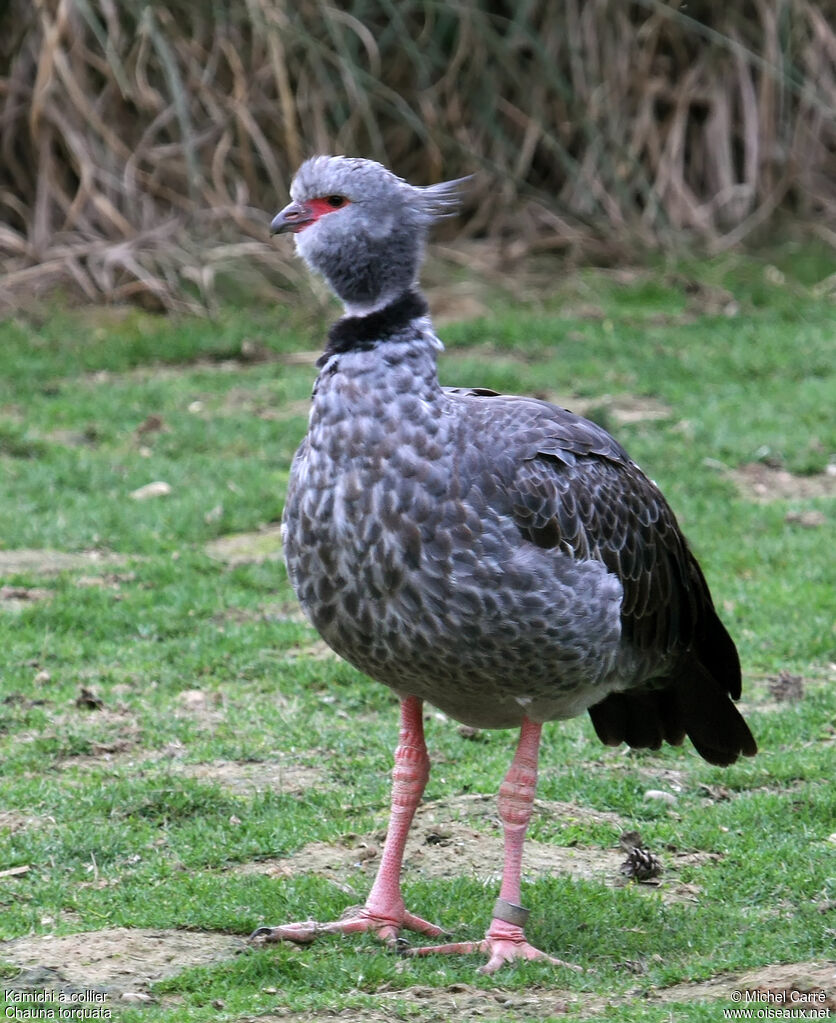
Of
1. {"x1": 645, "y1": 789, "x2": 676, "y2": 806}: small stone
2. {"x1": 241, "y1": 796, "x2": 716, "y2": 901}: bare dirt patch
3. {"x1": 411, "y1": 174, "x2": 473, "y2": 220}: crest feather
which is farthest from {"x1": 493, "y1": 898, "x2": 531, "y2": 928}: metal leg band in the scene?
{"x1": 411, "y1": 174, "x2": 473, "y2": 220}: crest feather

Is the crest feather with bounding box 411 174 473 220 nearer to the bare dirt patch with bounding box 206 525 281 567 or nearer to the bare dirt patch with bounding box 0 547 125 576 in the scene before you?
the bare dirt patch with bounding box 206 525 281 567

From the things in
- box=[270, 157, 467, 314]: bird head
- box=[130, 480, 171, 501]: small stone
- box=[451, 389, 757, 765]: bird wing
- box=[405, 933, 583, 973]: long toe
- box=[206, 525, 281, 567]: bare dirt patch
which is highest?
box=[270, 157, 467, 314]: bird head

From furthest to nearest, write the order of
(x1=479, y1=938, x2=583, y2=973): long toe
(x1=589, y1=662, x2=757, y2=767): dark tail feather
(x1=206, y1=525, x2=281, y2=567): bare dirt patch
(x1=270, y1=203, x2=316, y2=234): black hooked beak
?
1. (x1=206, y1=525, x2=281, y2=567): bare dirt patch
2. (x1=589, y1=662, x2=757, y2=767): dark tail feather
3. (x1=270, y1=203, x2=316, y2=234): black hooked beak
4. (x1=479, y1=938, x2=583, y2=973): long toe

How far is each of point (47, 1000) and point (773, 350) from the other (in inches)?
283

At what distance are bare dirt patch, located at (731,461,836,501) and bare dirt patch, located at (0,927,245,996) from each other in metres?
4.49

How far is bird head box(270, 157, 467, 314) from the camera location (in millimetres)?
3773

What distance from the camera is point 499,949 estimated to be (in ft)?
12.2

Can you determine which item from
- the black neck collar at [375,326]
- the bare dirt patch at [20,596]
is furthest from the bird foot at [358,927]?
the bare dirt patch at [20,596]

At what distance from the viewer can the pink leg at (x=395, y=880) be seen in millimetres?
3771

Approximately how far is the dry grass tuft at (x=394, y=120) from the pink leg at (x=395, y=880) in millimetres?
6495

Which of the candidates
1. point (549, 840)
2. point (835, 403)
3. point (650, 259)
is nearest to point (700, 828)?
point (549, 840)

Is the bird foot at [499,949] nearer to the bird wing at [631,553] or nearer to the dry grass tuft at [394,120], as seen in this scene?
the bird wing at [631,553]

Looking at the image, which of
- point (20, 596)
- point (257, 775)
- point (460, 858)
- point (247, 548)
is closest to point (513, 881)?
point (460, 858)

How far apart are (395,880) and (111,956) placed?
2.29 feet
